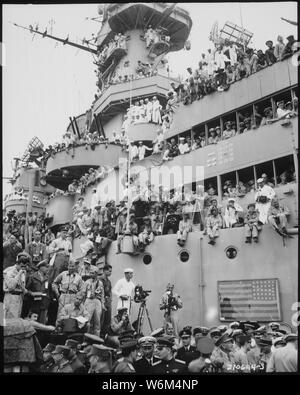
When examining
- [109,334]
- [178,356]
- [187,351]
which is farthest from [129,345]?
[109,334]

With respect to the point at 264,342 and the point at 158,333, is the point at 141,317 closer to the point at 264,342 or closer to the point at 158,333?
the point at 158,333

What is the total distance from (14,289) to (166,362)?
2.70 meters

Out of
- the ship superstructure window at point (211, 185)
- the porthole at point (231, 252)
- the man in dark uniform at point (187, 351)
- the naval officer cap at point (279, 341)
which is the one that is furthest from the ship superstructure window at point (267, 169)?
the man in dark uniform at point (187, 351)

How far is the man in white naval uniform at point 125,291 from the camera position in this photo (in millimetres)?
8062

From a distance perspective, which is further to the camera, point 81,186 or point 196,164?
point 81,186

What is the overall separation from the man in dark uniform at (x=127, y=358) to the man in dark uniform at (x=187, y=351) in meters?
0.65

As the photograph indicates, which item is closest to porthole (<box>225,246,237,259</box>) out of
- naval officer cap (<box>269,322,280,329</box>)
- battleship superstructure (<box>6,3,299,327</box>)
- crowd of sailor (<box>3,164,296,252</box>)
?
battleship superstructure (<box>6,3,299,327</box>)

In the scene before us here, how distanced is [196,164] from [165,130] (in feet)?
8.17

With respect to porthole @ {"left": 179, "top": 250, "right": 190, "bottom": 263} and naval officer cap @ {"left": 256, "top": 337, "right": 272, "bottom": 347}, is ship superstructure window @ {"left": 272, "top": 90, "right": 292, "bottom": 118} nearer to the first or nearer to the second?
porthole @ {"left": 179, "top": 250, "right": 190, "bottom": 263}

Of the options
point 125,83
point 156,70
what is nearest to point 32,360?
point 125,83

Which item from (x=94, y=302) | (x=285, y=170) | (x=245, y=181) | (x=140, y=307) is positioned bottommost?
(x=140, y=307)

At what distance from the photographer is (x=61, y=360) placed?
5812 mm

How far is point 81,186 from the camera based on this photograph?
14.7 metres
